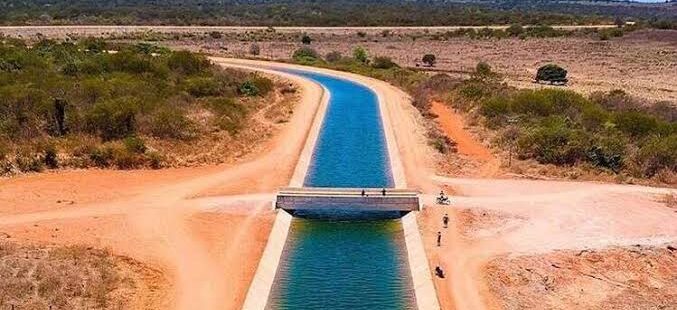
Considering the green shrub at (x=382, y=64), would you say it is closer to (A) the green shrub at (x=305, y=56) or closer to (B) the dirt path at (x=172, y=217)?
(A) the green shrub at (x=305, y=56)

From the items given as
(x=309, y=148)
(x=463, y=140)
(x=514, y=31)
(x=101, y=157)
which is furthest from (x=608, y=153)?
(x=514, y=31)

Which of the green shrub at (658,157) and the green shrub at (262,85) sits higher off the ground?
the green shrub at (262,85)

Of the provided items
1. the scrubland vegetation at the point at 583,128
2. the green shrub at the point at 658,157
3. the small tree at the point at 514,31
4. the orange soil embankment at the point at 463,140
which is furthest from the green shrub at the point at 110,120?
the small tree at the point at 514,31

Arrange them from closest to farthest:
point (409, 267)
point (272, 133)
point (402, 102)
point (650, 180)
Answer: point (409, 267) < point (650, 180) < point (272, 133) < point (402, 102)

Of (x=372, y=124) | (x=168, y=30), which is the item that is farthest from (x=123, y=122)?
(x=168, y=30)

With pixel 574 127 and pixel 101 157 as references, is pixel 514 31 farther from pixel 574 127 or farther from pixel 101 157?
pixel 101 157

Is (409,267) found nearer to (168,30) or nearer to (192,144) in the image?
(192,144)
